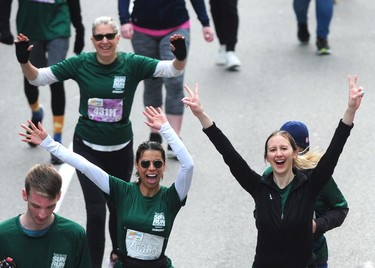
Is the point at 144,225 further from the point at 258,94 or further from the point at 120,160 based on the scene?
the point at 258,94

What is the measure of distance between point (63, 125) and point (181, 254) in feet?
8.74

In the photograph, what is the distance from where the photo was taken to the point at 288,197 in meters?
6.29

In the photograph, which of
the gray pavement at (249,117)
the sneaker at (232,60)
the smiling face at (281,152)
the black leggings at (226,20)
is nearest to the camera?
the smiling face at (281,152)

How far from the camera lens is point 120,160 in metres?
7.96

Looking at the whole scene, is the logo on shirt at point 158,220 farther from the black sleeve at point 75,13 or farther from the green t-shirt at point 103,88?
the black sleeve at point 75,13

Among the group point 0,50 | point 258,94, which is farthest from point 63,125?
point 0,50

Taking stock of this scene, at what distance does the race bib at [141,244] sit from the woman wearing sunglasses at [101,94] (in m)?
1.13

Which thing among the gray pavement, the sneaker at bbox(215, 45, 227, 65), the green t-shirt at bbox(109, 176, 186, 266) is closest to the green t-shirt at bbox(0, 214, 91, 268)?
the green t-shirt at bbox(109, 176, 186, 266)

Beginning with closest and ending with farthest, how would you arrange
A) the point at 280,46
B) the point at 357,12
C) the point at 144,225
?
the point at 144,225, the point at 280,46, the point at 357,12

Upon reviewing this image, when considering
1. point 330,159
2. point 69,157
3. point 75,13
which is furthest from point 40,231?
point 75,13

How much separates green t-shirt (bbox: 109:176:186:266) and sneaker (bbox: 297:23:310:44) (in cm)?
673

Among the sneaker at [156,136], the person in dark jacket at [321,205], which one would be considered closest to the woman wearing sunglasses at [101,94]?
the person in dark jacket at [321,205]

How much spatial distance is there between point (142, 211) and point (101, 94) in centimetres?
144

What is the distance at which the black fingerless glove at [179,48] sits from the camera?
25.1ft
